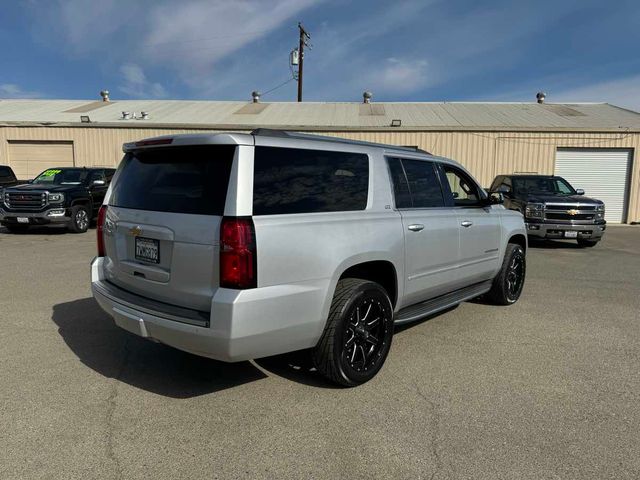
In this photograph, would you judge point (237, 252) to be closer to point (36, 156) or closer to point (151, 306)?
point (151, 306)

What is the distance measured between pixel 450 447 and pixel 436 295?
1.93m

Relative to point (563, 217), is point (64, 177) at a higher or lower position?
higher

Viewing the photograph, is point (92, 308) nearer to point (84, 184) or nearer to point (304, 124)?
point (84, 184)

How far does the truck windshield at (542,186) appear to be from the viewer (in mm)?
12099

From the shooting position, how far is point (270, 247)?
290 centimetres

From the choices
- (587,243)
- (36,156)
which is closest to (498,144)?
(587,243)

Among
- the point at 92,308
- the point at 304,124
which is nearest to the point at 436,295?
the point at 92,308

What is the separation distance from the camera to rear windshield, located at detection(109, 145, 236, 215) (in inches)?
117

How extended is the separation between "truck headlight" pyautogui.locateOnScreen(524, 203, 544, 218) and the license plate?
394 inches

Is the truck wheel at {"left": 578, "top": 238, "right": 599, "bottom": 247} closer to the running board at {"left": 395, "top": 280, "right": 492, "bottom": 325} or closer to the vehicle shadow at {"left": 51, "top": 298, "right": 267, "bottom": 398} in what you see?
the running board at {"left": 395, "top": 280, "right": 492, "bottom": 325}

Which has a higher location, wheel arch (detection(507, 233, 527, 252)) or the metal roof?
the metal roof

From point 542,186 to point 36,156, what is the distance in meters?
19.3

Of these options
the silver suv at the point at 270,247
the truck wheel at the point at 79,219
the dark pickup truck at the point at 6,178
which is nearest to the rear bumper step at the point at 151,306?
the silver suv at the point at 270,247

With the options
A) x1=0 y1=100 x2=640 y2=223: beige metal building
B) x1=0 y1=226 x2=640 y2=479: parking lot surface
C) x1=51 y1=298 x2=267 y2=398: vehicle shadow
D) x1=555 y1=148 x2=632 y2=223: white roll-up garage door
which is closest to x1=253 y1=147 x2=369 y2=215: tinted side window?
x1=0 y1=226 x2=640 y2=479: parking lot surface
